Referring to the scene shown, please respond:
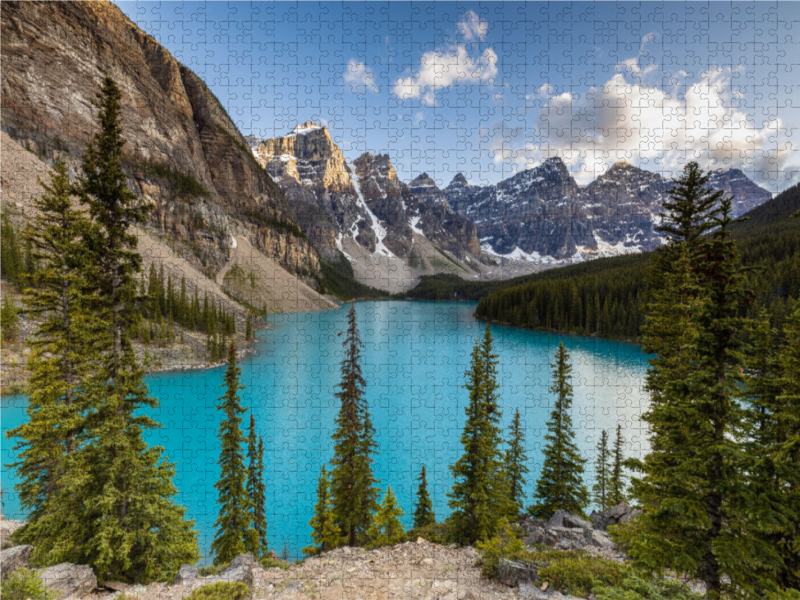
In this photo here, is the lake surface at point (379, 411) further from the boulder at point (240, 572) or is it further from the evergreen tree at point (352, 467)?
the boulder at point (240, 572)

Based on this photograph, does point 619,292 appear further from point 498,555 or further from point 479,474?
point 498,555

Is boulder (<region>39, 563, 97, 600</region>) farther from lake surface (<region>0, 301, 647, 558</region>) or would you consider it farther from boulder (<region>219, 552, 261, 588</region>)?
lake surface (<region>0, 301, 647, 558</region>)

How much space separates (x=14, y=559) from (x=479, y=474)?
11740 millimetres

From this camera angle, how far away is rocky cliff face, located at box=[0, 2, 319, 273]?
6406 centimetres

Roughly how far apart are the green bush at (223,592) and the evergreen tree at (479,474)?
6991mm

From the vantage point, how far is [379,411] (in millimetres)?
28609

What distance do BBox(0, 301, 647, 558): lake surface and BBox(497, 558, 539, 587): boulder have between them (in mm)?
9108

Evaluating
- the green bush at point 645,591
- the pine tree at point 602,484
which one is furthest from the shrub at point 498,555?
the pine tree at point 602,484

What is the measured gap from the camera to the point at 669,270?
10250 mm

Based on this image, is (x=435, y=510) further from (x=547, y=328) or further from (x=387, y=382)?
(x=547, y=328)

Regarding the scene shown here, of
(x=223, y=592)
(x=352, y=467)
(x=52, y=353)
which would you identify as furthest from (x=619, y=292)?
(x=52, y=353)

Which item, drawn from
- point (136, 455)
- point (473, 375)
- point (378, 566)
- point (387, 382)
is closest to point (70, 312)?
point (136, 455)

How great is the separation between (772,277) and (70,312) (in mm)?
70095

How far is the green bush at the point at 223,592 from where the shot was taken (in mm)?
5367
